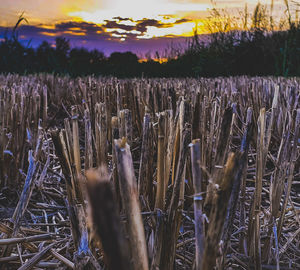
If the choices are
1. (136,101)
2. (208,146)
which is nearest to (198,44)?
(136,101)

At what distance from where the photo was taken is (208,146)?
1480mm

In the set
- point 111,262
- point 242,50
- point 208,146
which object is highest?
point 242,50

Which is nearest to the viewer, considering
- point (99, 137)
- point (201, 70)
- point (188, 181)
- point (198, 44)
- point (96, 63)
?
point (99, 137)

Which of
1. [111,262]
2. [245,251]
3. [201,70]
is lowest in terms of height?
[245,251]

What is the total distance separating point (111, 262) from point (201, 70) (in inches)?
357

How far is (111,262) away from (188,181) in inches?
46.7

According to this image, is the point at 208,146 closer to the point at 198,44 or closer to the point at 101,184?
the point at 101,184

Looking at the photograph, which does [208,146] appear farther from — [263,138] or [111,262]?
[111,262]

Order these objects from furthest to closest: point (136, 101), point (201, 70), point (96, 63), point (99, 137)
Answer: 1. point (96, 63)
2. point (201, 70)
3. point (136, 101)
4. point (99, 137)

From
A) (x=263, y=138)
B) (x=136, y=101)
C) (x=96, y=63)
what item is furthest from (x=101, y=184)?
(x=96, y=63)

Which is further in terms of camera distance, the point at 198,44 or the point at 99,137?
the point at 198,44

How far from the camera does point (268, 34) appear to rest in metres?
9.23

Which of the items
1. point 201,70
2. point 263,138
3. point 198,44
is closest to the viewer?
point 263,138

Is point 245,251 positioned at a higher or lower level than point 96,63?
lower
